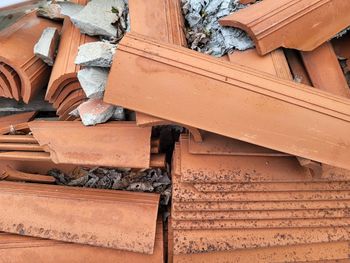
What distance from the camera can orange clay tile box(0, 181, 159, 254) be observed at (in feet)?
7.25

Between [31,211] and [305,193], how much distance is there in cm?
156

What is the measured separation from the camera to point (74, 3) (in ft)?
8.67

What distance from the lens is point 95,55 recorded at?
2.20 metres

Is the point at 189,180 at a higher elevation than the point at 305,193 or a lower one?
higher

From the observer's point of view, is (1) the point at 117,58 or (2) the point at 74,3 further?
(2) the point at 74,3

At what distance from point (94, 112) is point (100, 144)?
20cm

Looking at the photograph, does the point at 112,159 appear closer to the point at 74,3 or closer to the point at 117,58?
the point at 117,58

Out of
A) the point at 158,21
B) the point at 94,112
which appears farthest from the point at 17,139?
the point at 158,21

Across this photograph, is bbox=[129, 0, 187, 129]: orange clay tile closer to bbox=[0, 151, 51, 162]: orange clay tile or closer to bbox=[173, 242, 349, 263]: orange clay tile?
bbox=[0, 151, 51, 162]: orange clay tile

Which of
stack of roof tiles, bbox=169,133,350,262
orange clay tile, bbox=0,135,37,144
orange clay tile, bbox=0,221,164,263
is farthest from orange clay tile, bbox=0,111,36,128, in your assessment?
stack of roof tiles, bbox=169,133,350,262

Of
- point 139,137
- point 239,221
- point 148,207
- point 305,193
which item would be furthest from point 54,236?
point 305,193

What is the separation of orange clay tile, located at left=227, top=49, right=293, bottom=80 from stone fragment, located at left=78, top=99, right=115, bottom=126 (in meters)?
0.78

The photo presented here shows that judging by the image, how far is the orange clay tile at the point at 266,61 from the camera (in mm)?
2238

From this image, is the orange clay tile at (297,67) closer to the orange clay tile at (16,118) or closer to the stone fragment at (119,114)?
the stone fragment at (119,114)
